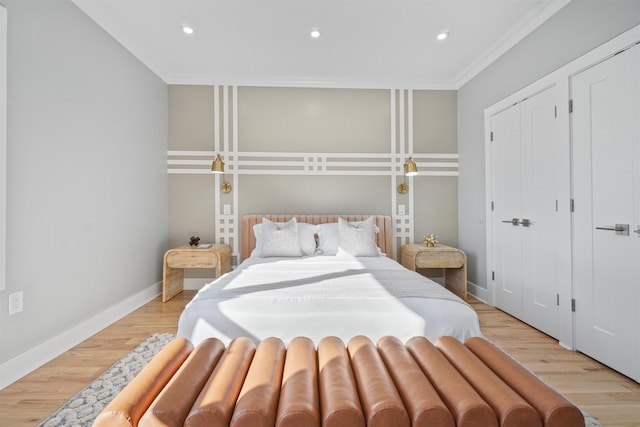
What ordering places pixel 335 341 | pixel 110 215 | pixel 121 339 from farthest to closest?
pixel 110 215 < pixel 121 339 < pixel 335 341

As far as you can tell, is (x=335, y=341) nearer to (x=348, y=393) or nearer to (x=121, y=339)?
(x=348, y=393)

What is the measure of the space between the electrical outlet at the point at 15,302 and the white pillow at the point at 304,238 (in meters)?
1.93

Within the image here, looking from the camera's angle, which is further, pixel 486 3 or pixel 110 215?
pixel 110 215

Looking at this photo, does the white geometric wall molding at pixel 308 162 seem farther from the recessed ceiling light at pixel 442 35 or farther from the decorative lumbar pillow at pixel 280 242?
the recessed ceiling light at pixel 442 35

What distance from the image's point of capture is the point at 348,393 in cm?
103

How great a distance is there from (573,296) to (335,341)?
2.20 m

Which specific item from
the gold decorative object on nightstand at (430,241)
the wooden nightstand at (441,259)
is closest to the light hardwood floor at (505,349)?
the wooden nightstand at (441,259)

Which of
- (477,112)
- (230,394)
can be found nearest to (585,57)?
(477,112)

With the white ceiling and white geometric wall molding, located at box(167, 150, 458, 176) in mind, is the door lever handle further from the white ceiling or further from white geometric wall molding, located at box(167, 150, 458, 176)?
the white ceiling

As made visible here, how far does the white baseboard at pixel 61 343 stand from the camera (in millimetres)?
1974

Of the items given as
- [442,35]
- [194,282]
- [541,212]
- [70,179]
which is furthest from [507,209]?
[70,179]

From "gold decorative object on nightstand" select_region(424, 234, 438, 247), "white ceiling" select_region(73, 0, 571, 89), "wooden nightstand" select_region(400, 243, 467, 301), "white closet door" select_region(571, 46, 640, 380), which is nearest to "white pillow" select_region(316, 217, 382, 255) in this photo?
"wooden nightstand" select_region(400, 243, 467, 301)

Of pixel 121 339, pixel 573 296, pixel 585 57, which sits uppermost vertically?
pixel 585 57

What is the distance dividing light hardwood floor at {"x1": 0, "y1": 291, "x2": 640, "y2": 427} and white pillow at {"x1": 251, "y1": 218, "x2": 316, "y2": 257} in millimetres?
1135
